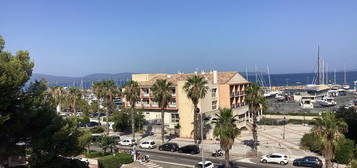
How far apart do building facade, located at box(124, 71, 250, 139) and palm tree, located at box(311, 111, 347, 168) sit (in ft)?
103

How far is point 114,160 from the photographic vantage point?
1873 inches

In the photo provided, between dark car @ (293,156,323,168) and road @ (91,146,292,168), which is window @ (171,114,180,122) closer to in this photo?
road @ (91,146,292,168)

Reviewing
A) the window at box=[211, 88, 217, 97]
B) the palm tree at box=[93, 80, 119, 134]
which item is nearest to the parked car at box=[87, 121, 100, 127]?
the palm tree at box=[93, 80, 119, 134]

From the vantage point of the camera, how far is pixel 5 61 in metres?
25.3

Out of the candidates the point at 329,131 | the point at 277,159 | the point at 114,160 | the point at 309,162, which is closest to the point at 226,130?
the point at 329,131

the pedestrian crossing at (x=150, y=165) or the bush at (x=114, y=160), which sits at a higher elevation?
the bush at (x=114, y=160)

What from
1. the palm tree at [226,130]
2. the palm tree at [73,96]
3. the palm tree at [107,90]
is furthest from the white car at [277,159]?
the palm tree at [73,96]

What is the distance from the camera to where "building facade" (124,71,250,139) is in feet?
219

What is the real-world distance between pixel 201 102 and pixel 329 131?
34.1 meters

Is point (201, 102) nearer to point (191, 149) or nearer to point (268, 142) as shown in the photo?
point (191, 149)

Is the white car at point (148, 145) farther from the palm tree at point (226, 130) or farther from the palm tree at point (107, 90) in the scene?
the palm tree at point (226, 130)

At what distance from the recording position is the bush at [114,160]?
46.3 m

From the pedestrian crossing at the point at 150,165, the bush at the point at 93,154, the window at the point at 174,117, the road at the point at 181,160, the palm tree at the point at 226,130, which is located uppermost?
the palm tree at the point at 226,130

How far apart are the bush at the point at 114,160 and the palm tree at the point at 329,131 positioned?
86.3 feet
